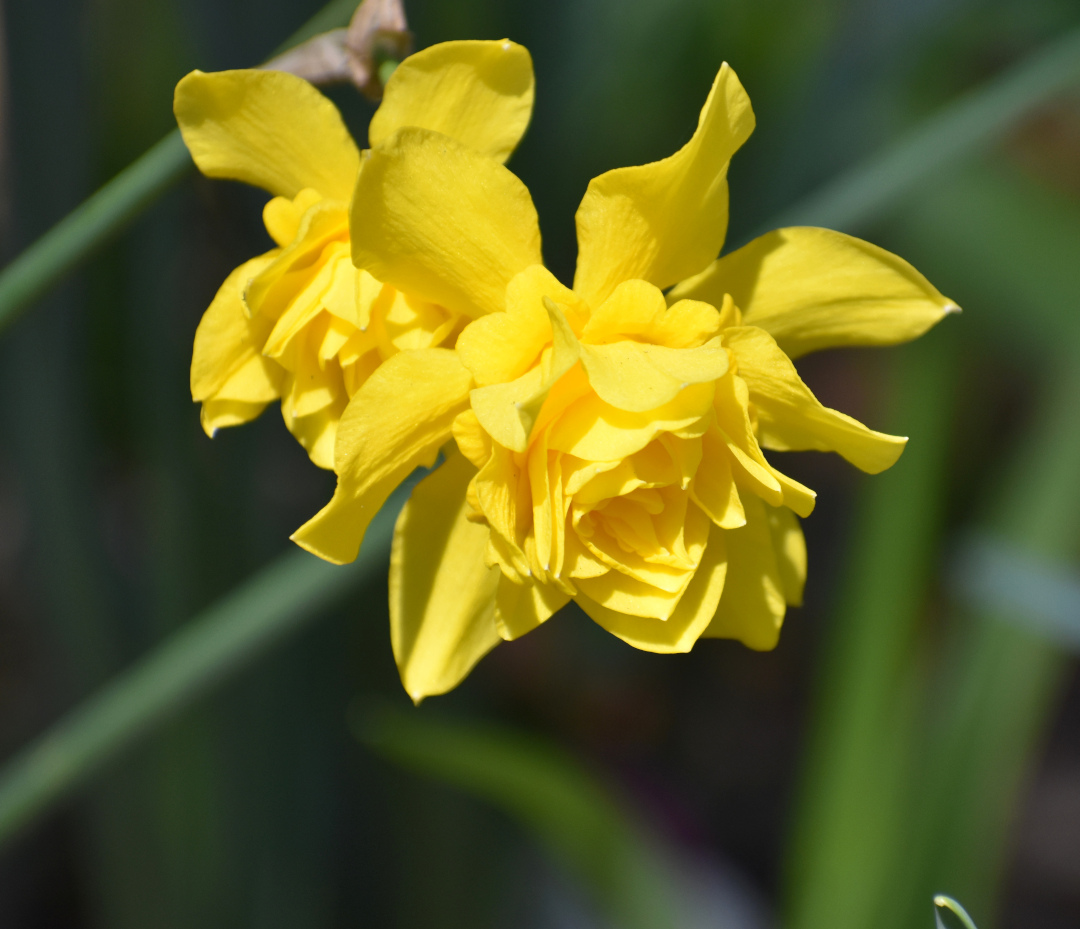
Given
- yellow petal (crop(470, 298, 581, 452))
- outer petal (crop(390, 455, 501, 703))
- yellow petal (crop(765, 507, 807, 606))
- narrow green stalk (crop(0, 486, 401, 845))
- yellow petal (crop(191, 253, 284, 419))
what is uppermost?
yellow petal (crop(191, 253, 284, 419))

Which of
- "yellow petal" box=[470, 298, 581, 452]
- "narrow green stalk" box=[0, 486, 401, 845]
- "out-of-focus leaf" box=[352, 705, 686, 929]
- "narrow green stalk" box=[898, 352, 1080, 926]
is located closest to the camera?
"yellow petal" box=[470, 298, 581, 452]

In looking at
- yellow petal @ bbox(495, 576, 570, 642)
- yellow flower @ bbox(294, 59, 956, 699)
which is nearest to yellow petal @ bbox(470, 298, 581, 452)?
yellow flower @ bbox(294, 59, 956, 699)

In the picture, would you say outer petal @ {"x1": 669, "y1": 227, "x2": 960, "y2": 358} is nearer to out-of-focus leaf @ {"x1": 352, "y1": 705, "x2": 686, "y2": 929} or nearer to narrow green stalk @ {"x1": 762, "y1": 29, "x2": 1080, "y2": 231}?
narrow green stalk @ {"x1": 762, "y1": 29, "x2": 1080, "y2": 231}

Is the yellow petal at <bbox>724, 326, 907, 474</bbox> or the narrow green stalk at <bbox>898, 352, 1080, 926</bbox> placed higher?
the yellow petal at <bbox>724, 326, 907, 474</bbox>

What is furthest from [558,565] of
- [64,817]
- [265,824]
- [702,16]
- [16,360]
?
[64,817]

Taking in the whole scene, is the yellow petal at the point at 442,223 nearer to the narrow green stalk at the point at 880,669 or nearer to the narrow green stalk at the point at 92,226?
the narrow green stalk at the point at 92,226

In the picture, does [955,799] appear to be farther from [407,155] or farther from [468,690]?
[407,155]

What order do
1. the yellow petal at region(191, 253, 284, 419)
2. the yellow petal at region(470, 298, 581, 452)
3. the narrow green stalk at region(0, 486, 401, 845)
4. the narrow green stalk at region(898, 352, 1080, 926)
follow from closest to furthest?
the yellow petal at region(470, 298, 581, 452)
the yellow petal at region(191, 253, 284, 419)
the narrow green stalk at region(0, 486, 401, 845)
the narrow green stalk at region(898, 352, 1080, 926)
